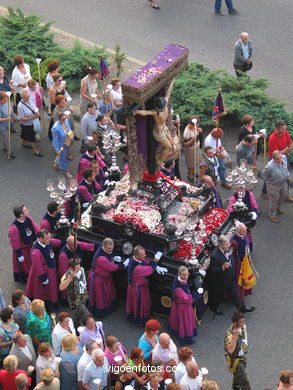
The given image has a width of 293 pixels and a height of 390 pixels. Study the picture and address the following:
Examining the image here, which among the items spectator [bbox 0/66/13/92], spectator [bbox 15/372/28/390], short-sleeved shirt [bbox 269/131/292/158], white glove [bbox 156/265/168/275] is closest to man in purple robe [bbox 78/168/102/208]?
white glove [bbox 156/265/168/275]

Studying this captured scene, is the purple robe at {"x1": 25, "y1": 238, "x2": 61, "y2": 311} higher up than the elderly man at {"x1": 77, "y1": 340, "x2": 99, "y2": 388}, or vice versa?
the elderly man at {"x1": 77, "y1": 340, "x2": 99, "y2": 388}

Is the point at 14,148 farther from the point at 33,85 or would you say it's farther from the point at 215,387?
the point at 215,387

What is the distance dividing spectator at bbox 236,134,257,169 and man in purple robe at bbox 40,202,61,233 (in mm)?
4195

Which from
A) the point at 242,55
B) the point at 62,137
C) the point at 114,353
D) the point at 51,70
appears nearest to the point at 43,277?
the point at 114,353

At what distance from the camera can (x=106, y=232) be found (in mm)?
15430

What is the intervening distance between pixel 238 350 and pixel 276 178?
4849 millimetres

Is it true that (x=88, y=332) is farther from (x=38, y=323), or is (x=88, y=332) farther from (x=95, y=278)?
(x=95, y=278)

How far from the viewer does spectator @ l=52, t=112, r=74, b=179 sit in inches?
722

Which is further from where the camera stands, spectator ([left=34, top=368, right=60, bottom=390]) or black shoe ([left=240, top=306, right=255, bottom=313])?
black shoe ([left=240, top=306, right=255, bottom=313])

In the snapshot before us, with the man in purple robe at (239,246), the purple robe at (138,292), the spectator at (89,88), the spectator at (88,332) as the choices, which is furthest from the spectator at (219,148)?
the spectator at (88,332)

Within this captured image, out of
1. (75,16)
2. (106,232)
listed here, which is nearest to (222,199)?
(106,232)

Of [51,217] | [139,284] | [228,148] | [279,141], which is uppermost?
[279,141]

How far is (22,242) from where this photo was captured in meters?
15.5

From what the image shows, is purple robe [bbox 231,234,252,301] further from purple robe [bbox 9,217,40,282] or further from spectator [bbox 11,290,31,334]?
spectator [bbox 11,290,31,334]
